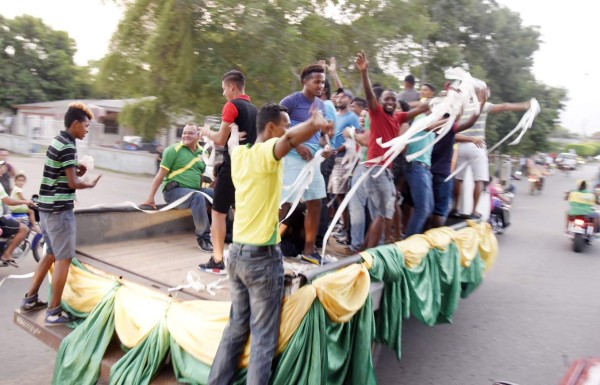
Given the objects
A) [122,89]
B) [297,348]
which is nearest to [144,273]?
[297,348]

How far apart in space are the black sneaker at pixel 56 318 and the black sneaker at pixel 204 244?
1.36 m

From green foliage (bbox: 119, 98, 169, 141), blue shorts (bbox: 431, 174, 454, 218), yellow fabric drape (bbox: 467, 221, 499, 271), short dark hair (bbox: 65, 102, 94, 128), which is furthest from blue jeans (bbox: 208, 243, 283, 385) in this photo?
green foliage (bbox: 119, 98, 169, 141)

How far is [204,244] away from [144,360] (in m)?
1.89

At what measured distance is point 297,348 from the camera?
8.14ft

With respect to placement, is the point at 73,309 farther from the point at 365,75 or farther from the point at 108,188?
the point at 108,188

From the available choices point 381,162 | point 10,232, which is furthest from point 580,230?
point 10,232

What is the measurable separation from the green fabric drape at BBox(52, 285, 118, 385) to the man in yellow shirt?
0.91 meters

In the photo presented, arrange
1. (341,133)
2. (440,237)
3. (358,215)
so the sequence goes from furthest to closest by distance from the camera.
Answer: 1. (341,133)
2. (358,215)
3. (440,237)

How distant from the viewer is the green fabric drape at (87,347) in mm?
2977

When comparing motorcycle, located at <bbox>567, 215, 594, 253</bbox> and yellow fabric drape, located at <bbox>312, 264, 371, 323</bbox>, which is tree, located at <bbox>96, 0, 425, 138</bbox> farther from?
yellow fabric drape, located at <bbox>312, 264, 371, 323</bbox>

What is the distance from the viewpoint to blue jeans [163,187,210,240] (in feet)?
15.3

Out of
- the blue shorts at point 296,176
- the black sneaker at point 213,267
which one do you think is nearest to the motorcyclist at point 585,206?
the blue shorts at point 296,176

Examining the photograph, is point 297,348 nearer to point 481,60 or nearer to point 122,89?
point 122,89

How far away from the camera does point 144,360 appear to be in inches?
108
